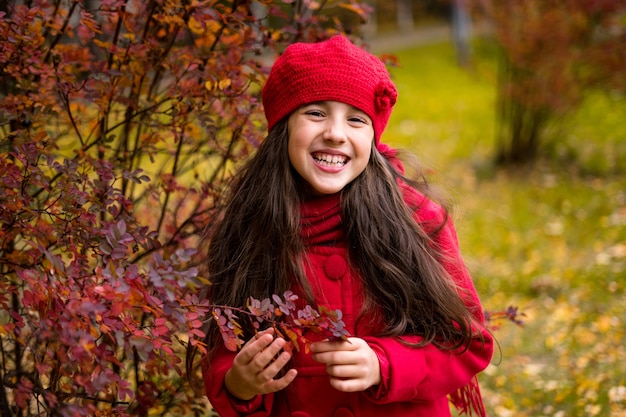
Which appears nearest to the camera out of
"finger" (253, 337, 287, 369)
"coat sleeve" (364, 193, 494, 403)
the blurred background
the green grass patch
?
"finger" (253, 337, 287, 369)

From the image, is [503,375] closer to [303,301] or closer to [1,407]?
[303,301]

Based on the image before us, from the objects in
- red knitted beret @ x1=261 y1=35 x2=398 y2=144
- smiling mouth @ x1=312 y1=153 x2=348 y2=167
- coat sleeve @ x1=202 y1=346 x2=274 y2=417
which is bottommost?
coat sleeve @ x1=202 y1=346 x2=274 y2=417

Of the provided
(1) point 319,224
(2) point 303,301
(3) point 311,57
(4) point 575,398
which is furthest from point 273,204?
(4) point 575,398

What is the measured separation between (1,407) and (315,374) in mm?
807

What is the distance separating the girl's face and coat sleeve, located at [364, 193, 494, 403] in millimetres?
281

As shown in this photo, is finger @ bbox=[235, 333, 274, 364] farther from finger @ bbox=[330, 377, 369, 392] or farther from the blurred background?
the blurred background

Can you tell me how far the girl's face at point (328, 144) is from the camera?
1.97 m

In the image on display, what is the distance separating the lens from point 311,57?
1.98 meters

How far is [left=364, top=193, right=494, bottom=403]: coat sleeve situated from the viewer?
188 cm

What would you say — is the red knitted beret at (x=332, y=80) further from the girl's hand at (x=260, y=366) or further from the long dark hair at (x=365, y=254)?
the girl's hand at (x=260, y=366)

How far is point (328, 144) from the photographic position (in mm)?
1962

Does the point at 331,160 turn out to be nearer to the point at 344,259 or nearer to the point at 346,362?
the point at 344,259

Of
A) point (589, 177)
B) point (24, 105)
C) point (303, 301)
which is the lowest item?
point (589, 177)

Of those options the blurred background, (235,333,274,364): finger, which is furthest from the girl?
the blurred background
